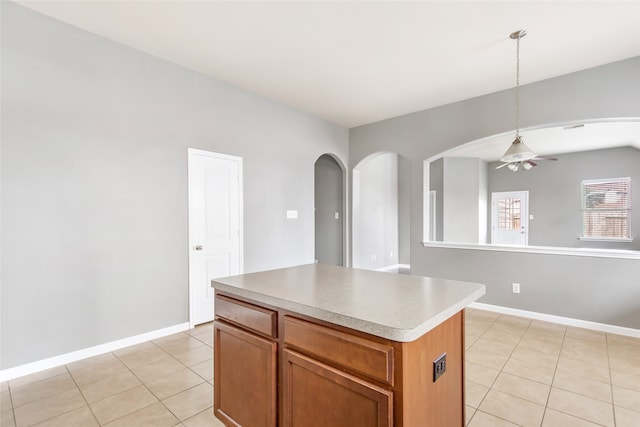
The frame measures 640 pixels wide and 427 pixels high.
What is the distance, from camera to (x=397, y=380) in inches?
39.6

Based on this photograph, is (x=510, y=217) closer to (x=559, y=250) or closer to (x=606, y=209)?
(x=606, y=209)

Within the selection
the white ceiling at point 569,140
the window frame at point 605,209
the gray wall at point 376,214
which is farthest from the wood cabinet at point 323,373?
the window frame at point 605,209

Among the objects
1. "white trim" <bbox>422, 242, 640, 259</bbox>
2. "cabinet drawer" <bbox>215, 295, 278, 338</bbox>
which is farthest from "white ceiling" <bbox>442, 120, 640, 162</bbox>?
"cabinet drawer" <bbox>215, 295, 278, 338</bbox>

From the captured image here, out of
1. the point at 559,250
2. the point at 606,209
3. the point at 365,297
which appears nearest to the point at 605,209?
the point at 606,209

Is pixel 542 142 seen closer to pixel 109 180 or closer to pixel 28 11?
pixel 109 180

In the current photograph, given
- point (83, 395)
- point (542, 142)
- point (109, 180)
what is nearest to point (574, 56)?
point (542, 142)

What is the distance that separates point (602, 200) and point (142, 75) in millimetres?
9105

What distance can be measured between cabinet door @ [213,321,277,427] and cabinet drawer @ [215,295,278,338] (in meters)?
0.04

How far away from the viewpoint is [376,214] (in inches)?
264

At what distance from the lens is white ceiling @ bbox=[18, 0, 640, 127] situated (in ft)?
7.91

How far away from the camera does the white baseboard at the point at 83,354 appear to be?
2350 mm

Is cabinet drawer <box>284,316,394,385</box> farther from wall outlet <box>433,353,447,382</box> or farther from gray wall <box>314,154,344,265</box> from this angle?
gray wall <box>314,154,344,265</box>

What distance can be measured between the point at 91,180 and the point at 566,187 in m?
9.23

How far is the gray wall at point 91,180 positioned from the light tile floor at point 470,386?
37cm
